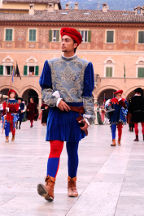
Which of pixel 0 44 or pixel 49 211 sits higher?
pixel 0 44

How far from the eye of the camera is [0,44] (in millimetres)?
50219

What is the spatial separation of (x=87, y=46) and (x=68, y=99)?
44.7 metres

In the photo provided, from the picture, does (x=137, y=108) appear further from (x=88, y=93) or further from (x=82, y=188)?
(x=88, y=93)

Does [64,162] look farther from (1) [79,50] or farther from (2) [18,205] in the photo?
(1) [79,50]

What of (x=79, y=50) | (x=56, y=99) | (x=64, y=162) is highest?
(x=79, y=50)

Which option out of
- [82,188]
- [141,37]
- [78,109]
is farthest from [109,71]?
[78,109]

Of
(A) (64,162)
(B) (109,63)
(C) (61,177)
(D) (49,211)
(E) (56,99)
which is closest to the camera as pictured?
(D) (49,211)

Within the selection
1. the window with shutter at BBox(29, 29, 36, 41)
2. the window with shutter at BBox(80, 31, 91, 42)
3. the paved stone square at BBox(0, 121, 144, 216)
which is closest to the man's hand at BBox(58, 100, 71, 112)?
the paved stone square at BBox(0, 121, 144, 216)

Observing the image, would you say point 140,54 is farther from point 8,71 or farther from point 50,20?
point 8,71

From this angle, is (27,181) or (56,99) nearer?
(56,99)

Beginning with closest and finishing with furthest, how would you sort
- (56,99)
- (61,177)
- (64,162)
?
1. (56,99)
2. (61,177)
3. (64,162)

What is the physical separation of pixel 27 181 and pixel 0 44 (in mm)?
45574

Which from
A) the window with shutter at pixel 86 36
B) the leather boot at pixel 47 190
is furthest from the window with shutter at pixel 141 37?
the leather boot at pixel 47 190

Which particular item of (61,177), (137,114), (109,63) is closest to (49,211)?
(61,177)
